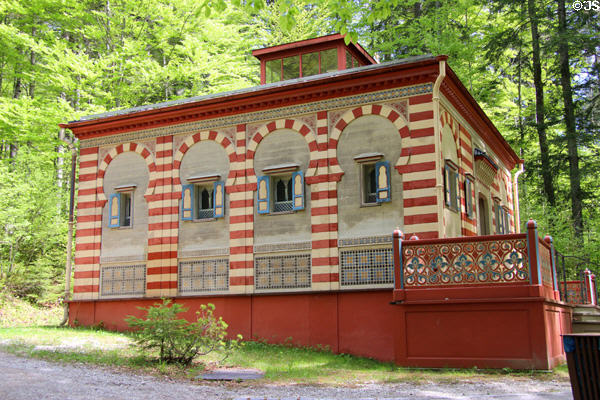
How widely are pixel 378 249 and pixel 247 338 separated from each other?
14.9ft

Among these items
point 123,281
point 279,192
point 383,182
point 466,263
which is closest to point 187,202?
point 279,192

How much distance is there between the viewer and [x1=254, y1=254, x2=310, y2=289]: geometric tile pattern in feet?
55.0

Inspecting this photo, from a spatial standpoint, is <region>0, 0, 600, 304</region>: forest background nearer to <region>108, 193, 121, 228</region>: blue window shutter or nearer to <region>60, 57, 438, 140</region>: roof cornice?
<region>108, 193, 121, 228</region>: blue window shutter

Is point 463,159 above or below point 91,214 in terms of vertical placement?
above

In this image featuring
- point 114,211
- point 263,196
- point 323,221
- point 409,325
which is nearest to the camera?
point 409,325

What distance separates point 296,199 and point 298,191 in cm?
24

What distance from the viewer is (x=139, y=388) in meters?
9.95

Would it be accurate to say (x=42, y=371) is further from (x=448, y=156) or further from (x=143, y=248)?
(x=448, y=156)

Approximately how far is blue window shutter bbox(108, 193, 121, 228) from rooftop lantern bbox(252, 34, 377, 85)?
6241mm

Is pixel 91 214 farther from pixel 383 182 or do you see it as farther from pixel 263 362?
pixel 383 182

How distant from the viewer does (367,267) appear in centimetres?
1599

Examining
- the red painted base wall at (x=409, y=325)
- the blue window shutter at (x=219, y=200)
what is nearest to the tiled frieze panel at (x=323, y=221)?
the red painted base wall at (x=409, y=325)

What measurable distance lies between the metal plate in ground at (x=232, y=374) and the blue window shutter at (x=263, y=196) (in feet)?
18.6

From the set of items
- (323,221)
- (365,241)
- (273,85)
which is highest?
(273,85)
